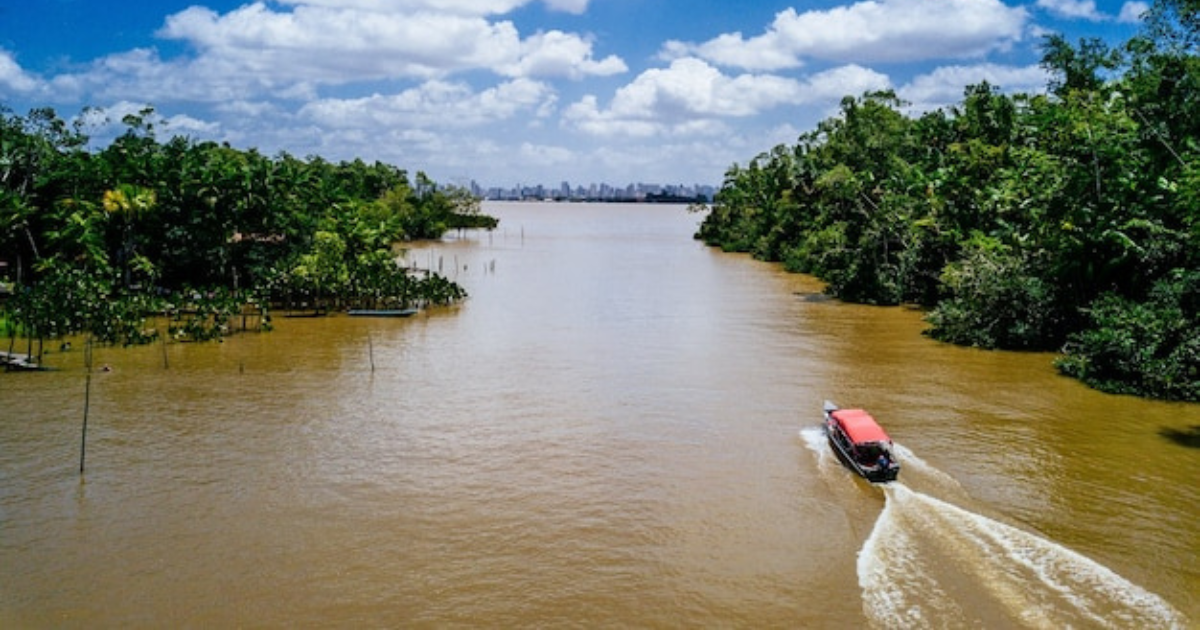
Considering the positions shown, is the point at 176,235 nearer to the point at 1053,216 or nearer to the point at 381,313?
the point at 381,313

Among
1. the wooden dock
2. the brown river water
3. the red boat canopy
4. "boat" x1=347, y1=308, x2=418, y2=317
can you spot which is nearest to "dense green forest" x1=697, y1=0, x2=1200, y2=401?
the brown river water

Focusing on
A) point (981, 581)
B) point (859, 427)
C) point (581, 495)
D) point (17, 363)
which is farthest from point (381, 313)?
point (981, 581)

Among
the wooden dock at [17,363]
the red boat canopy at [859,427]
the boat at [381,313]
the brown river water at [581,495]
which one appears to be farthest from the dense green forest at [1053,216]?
the wooden dock at [17,363]

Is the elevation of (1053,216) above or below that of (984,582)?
above

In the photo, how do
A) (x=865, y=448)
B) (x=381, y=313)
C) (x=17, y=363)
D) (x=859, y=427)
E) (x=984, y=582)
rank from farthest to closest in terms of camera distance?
(x=381, y=313)
(x=17, y=363)
(x=859, y=427)
(x=865, y=448)
(x=984, y=582)

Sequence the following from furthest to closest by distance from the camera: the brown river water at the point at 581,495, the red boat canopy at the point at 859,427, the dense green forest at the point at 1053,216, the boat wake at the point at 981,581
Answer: the dense green forest at the point at 1053,216
the red boat canopy at the point at 859,427
the brown river water at the point at 581,495
the boat wake at the point at 981,581

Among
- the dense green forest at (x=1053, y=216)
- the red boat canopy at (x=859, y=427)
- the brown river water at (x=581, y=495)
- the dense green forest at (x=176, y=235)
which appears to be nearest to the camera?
the brown river water at (x=581, y=495)

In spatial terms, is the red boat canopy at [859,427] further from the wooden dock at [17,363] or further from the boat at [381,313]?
the boat at [381,313]
